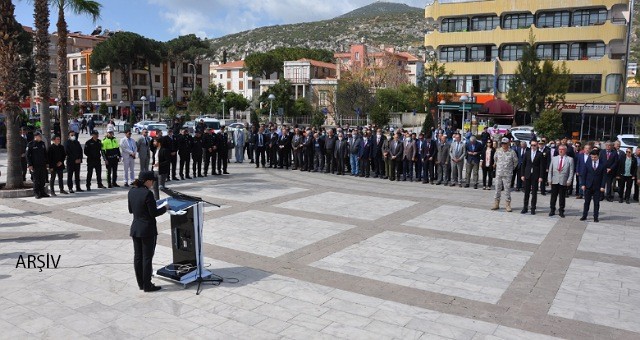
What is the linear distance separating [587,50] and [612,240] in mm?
40651

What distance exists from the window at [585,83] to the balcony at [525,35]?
3.05m

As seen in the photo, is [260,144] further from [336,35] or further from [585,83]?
[336,35]

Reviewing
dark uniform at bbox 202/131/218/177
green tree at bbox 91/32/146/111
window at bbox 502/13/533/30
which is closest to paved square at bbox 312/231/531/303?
dark uniform at bbox 202/131/218/177

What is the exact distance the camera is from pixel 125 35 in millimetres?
70500

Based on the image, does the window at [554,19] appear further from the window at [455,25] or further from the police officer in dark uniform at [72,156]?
the police officer in dark uniform at [72,156]

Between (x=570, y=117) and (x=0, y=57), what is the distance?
43.5 metres

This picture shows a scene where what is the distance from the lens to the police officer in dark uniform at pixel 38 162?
47.6 feet

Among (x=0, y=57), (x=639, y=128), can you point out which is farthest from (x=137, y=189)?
(x=639, y=128)

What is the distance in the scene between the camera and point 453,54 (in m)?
52.8

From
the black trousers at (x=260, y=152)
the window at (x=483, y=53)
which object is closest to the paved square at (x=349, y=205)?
the black trousers at (x=260, y=152)

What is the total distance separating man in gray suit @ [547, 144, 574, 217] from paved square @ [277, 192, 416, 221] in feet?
11.9

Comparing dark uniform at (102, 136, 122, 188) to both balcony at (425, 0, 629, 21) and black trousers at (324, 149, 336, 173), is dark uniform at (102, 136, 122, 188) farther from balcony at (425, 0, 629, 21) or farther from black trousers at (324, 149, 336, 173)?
balcony at (425, 0, 629, 21)

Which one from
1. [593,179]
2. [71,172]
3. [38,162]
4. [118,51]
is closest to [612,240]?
[593,179]

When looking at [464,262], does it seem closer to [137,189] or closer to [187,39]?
[137,189]
